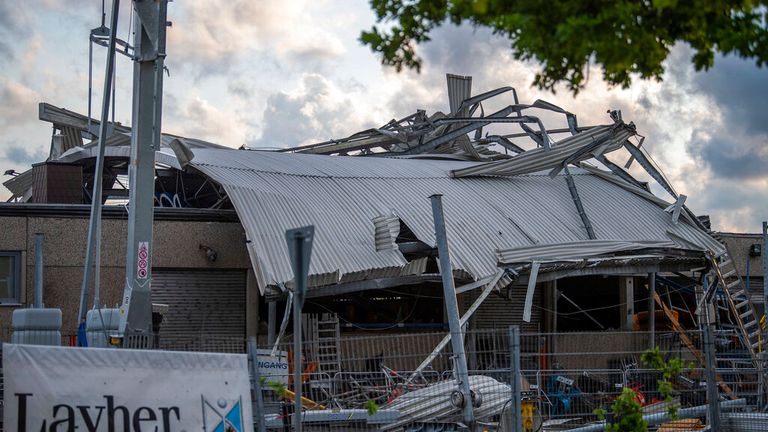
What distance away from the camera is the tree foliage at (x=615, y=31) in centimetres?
760

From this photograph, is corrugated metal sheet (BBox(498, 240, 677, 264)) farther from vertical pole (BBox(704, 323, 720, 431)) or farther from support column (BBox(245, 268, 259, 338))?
vertical pole (BBox(704, 323, 720, 431))

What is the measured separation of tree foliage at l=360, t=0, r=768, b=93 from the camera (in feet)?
24.9

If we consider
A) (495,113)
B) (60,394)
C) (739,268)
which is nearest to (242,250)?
(495,113)

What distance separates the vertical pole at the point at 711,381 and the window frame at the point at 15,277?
13800 millimetres

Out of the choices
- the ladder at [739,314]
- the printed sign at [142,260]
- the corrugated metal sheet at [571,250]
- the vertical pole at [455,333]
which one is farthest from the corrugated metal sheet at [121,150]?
the ladder at [739,314]

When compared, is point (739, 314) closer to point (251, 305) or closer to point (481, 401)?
point (251, 305)

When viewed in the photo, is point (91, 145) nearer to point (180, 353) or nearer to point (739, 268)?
point (739, 268)

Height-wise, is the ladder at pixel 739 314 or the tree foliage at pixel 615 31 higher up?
the tree foliage at pixel 615 31

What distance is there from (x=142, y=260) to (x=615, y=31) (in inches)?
427

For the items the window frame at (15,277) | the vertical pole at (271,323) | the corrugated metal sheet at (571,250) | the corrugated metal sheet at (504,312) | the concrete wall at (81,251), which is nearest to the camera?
the window frame at (15,277)

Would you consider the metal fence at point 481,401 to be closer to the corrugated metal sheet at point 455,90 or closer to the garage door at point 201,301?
the garage door at point 201,301

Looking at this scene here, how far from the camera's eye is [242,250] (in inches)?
965

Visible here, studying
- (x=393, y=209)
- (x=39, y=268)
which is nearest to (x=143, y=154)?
(x=39, y=268)

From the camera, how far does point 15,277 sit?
2292cm
